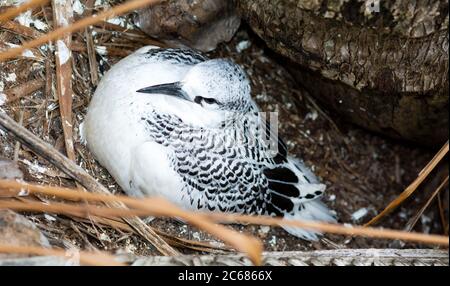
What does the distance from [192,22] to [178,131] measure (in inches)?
26.0

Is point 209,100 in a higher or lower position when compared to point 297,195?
higher

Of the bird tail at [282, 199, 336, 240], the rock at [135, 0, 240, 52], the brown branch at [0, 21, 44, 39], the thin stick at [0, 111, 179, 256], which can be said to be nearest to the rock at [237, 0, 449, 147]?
the rock at [135, 0, 240, 52]

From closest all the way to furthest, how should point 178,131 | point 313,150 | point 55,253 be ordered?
1. point 55,253
2. point 178,131
3. point 313,150

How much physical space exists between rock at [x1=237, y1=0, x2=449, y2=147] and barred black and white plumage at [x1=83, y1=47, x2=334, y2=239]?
32cm

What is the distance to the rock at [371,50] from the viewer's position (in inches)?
101

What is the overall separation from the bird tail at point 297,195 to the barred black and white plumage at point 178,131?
11 cm

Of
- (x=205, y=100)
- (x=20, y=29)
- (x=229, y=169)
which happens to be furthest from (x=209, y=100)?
(x=20, y=29)

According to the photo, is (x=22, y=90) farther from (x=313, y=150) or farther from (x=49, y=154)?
(x=313, y=150)

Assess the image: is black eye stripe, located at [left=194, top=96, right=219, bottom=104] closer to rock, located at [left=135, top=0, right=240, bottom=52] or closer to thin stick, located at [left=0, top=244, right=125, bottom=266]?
rock, located at [left=135, top=0, right=240, bottom=52]

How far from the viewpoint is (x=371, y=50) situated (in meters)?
2.77

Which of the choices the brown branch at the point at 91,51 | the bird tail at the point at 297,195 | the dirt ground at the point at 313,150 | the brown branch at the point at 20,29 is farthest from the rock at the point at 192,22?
the bird tail at the point at 297,195

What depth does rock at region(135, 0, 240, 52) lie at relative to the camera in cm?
304

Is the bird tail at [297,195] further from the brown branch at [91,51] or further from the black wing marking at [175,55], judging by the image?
the brown branch at [91,51]
